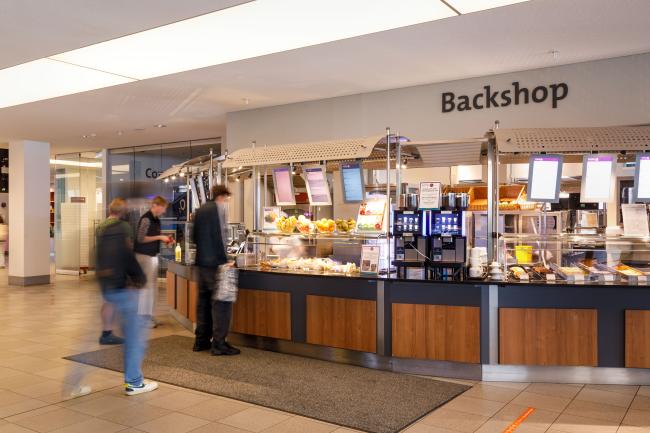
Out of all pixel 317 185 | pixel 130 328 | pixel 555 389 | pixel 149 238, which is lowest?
pixel 555 389

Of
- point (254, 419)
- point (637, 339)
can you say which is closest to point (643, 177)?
point (637, 339)

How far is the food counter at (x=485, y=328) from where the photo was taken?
5031 millimetres

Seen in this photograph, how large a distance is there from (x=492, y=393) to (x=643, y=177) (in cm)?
236

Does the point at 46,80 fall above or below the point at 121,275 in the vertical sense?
above

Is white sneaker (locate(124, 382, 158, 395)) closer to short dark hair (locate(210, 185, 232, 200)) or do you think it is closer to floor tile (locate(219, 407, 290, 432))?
floor tile (locate(219, 407, 290, 432))

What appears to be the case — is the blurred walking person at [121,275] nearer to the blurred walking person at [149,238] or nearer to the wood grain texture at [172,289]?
the blurred walking person at [149,238]

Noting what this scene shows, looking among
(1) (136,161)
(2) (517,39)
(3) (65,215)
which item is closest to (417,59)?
(2) (517,39)

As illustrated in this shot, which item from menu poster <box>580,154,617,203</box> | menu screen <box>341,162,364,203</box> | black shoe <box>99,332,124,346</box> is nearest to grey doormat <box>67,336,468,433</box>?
black shoe <box>99,332,124,346</box>

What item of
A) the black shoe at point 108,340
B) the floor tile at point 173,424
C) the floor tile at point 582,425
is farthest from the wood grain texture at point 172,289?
the floor tile at point 582,425

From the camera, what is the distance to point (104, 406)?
446cm

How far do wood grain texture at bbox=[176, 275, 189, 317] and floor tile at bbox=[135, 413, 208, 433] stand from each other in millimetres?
3378

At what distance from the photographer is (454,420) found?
13.6ft

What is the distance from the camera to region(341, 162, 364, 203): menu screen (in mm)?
5973

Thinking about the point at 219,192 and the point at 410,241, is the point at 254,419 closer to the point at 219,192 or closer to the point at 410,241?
the point at 410,241
